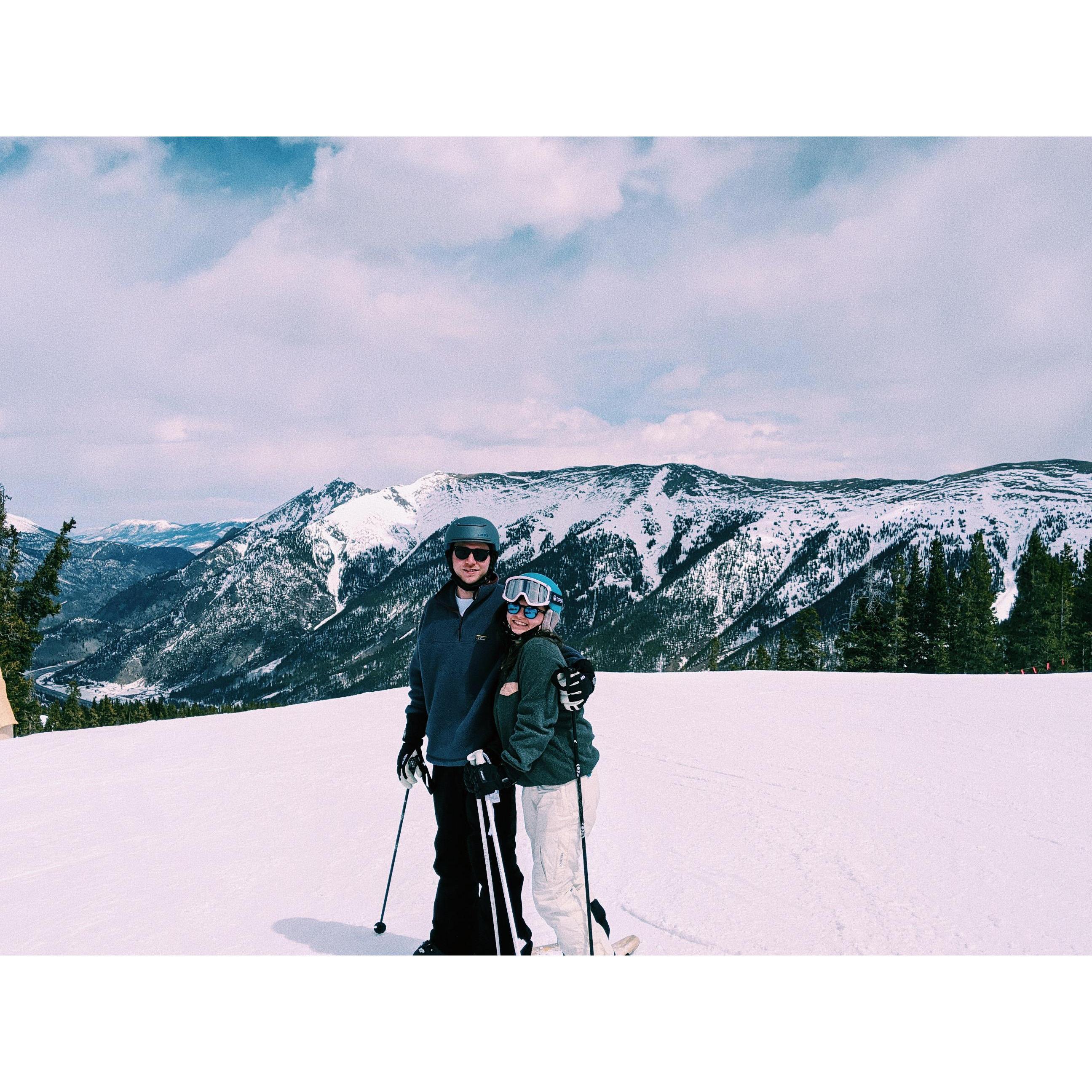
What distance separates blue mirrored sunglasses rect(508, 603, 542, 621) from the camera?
3975 millimetres

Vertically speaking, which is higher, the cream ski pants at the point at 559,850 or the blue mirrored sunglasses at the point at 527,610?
the blue mirrored sunglasses at the point at 527,610

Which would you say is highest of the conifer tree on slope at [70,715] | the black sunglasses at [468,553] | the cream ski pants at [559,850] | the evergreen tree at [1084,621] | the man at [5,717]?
the evergreen tree at [1084,621]

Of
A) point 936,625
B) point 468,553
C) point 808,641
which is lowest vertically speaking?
point 468,553

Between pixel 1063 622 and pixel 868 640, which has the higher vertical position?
pixel 1063 622

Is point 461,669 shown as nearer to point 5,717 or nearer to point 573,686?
point 573,686

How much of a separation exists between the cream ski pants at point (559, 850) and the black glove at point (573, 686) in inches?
Result: 17.1

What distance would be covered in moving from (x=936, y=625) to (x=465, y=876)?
4602cm

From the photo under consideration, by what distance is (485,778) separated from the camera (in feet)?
13.0

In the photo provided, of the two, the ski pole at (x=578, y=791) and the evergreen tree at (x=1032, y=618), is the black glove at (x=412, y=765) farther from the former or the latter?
the evergreen tree at (x=1032, y=618)

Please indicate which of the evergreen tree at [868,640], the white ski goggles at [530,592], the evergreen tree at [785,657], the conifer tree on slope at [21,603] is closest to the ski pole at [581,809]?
the white ski goggles at [530,592]

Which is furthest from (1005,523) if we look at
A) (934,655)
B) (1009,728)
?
(1009,728)

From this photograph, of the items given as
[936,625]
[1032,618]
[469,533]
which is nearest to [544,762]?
[469,533]

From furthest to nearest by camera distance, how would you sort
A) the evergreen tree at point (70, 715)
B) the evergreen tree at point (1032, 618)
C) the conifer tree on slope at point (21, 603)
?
1. the evergreen tree at point (70, 715)
2. the evergreen tree at point (1032, 618)
3. the conifer tree on slope at point (21, 603)

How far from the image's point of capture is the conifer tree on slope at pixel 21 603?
104ft
